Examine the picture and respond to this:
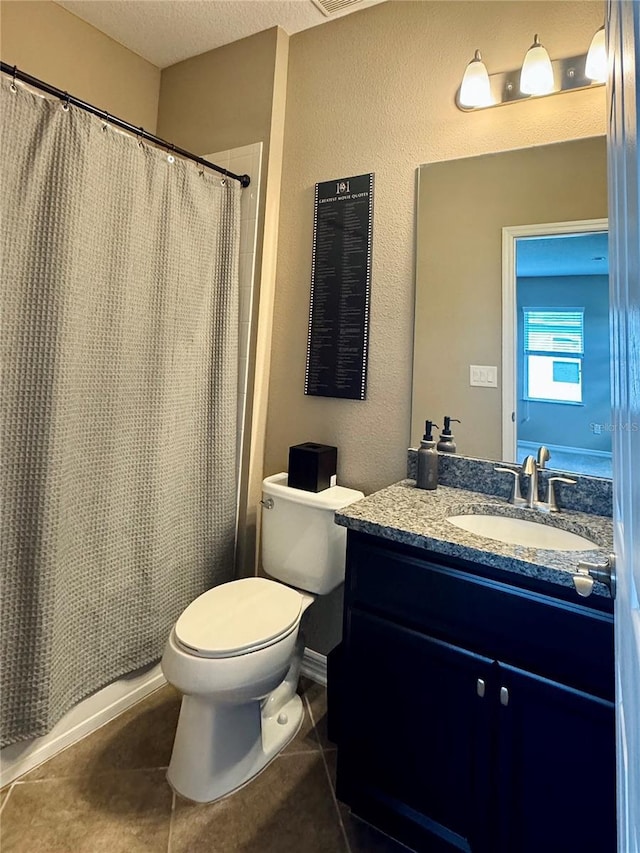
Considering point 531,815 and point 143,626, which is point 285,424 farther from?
point 531,815

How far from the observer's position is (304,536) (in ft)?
5.55

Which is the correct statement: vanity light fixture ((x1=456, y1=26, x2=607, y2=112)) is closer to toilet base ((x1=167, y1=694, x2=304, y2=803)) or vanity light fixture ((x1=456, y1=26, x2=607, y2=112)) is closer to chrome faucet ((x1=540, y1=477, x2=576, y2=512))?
chrome faucet ((x1=540, y1=477, x2=576, y2=512))

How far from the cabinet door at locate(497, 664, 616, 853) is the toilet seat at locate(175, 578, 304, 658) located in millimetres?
654

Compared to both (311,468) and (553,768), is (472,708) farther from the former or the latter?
(311,468)

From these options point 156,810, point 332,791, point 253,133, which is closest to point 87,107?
point 253,133

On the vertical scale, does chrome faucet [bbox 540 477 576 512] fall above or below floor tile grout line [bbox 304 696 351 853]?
above

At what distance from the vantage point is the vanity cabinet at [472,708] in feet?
3.14

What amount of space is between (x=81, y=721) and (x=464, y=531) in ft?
4.70

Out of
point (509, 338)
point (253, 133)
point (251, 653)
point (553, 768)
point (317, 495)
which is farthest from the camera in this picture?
point (253, 133)

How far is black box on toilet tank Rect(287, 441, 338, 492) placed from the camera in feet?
5.71

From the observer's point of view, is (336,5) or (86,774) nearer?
(86,774)

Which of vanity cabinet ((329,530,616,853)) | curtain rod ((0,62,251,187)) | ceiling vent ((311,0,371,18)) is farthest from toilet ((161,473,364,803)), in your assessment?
ceiling vent ((311,0,371,18))

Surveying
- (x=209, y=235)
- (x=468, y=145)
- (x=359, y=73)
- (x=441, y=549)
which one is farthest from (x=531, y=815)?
(x=359, y=73)

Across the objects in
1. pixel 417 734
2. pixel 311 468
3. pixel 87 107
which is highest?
pixel 87 107
